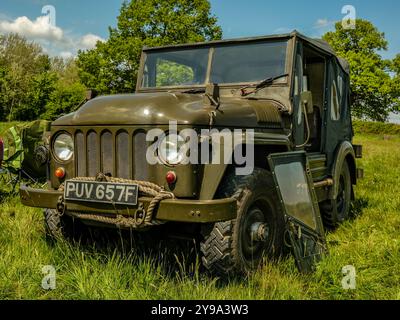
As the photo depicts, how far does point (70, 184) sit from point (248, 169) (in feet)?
4.22

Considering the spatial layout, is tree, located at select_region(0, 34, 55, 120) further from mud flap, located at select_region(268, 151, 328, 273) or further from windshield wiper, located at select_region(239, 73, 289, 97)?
mud flap, located at select_region(268, 151, 328, 273)

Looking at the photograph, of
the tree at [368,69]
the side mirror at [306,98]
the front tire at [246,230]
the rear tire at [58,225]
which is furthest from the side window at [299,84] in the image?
the tree at [368,69]

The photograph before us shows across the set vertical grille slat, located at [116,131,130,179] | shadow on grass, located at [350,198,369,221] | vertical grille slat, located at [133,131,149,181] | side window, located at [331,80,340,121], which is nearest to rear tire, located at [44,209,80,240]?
vertical grille slat, located at [116,131,130,179]

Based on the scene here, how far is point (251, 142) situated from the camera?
11.3 feet

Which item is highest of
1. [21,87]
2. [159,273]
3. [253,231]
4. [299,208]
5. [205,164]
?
[21,87]

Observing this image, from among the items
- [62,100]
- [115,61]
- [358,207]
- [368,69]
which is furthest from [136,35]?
[358,207]

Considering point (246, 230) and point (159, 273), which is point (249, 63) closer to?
point (246, 230)

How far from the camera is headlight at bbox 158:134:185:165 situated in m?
3.23

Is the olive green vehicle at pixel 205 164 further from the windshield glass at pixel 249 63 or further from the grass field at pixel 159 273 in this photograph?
the grass field at pixel 159 273

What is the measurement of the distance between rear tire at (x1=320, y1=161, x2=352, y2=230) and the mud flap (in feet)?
4.94

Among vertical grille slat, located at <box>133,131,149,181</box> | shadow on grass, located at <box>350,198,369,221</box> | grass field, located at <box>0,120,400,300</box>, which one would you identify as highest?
vertical grille slat, located at <box>133,131,149,181</box>

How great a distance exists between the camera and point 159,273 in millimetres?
3395

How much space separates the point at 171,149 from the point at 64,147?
1.00 metres
